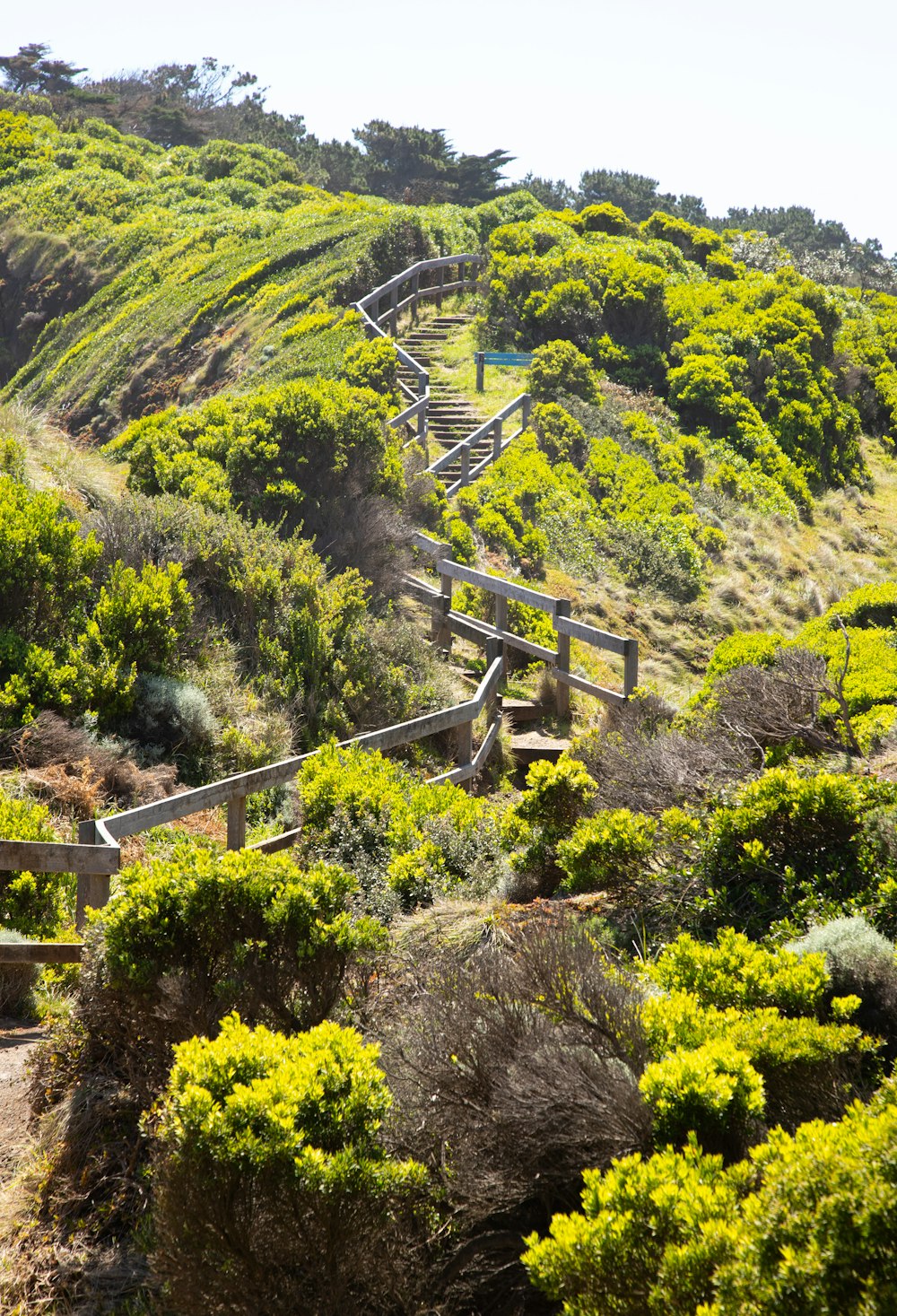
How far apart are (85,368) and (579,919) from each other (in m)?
24.6

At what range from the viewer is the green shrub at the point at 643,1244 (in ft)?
8.53

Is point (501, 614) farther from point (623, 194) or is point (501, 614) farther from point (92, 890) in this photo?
point (623, 194)

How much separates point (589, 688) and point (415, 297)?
17.8 meters

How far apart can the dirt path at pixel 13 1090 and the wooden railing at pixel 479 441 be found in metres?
14.0

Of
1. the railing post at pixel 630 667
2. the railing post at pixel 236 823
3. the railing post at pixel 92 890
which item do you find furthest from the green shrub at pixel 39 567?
the railing post at pixel 630 667

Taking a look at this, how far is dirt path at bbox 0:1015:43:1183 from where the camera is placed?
4.75m

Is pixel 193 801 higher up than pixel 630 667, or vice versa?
pixel 193 801

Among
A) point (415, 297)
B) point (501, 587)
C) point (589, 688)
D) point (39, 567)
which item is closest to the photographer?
point (39, 567)

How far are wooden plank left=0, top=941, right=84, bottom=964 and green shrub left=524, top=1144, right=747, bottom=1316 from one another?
3.55 m

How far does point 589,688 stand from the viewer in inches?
495

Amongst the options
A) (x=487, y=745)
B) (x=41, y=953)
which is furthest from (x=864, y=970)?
(x=487, y=745)

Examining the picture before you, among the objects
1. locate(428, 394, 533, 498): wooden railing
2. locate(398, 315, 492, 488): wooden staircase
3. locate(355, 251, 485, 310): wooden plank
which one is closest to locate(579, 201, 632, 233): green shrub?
locate(355, 251, 485, 310): wooden plank

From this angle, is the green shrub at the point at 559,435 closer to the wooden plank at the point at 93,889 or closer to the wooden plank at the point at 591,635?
the wooden plank at the point at 591,635

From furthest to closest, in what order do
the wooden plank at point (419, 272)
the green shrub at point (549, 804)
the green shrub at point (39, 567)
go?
the wooden plank at point (419, 272)
the green shrub at point (39, 567)
the green shrub at point (549, 804)
